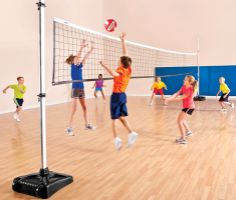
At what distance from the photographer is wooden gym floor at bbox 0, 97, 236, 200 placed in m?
3.64

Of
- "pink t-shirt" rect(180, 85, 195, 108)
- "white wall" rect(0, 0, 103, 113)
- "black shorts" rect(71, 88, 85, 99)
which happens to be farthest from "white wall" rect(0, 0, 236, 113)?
"pink t-shirt" rect(180, 85, 195, 108)

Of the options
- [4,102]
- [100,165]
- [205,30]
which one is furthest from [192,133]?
[205,30]

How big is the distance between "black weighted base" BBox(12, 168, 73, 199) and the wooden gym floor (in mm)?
77

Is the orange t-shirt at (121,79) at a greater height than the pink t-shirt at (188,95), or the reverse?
the orange t-shirt at (121,79)

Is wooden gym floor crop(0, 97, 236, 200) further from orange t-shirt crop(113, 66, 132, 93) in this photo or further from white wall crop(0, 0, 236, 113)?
white wall crop(0, 0, 236, 113)

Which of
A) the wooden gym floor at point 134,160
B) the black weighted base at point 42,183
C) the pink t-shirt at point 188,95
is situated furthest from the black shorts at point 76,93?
the black weighted base at point 42,183

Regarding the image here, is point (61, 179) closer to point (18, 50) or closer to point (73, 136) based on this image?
point (73, 136)

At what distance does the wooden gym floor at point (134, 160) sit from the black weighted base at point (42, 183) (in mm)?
77

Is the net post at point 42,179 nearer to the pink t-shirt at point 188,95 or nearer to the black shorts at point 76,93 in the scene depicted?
the black shorts at point 76,93

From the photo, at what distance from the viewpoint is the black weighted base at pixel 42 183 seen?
3555 millimetres

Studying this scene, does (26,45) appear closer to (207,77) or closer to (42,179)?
(207,77)

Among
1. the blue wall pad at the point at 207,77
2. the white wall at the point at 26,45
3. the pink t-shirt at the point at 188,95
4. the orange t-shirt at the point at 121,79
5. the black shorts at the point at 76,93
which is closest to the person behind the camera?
the orange t-shirt at the point at 121,79

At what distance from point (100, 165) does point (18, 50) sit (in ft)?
26.1

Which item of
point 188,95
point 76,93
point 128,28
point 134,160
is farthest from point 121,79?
point 128,28
